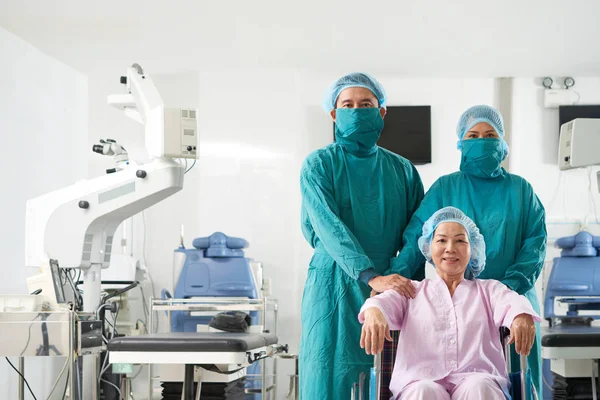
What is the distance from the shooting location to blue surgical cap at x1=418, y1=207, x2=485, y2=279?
2498mm

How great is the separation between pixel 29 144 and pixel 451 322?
408 centimetres

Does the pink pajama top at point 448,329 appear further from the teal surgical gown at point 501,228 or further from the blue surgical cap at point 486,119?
the blue surgical cap at point 486,119

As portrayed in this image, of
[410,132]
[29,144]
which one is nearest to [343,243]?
[29,144]

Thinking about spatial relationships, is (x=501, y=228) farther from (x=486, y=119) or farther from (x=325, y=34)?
(x=325, y=34)

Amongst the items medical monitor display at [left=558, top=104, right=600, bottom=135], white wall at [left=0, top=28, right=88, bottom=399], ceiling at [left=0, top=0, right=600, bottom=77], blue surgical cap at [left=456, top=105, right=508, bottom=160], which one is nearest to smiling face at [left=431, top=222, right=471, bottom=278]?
blue surgical cap at [left=456, top=105, right=508, bottom=160]

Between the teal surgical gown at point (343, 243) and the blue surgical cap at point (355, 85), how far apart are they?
7.8 inches

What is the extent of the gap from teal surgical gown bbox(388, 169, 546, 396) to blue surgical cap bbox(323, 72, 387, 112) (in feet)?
1.35

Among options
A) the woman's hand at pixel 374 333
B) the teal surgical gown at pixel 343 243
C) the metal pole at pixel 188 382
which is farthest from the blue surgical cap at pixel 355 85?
the metal pole at pixel 188 382

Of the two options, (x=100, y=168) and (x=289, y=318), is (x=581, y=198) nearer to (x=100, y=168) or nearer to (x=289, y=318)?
(x=289, y=318)

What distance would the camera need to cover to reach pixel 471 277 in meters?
2.55

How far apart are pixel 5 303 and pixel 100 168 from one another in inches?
146

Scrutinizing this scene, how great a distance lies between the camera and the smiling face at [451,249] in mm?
2465

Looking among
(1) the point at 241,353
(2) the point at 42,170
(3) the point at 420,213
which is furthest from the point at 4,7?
(3) the point at 420,213

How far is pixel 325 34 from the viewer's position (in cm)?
596
